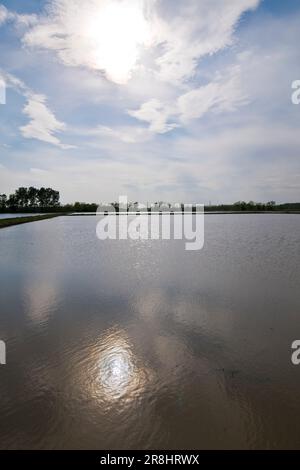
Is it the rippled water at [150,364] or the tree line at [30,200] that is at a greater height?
the tree line at [30,200]

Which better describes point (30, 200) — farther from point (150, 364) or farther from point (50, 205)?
point (150, 364)

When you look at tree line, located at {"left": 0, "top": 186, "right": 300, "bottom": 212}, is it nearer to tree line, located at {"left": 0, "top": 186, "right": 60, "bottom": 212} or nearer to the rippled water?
tree line, located at {"left": 0, "top": 186, "right": 60, "bottom": 212}

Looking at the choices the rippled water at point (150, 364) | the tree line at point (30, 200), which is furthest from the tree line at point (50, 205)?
the rippled water at point (150, 364)

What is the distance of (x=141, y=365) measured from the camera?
2.75 metres

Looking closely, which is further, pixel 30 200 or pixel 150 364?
pixel 30 200

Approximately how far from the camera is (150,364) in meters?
2.77

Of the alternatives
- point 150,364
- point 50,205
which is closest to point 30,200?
point 50,205

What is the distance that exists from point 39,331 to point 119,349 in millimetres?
1270

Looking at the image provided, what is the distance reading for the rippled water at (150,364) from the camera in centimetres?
195

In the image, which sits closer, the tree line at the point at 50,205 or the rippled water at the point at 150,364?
the rippled water at the point at 150,364

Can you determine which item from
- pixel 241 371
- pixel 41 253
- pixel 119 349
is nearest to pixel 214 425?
pixel 241 371

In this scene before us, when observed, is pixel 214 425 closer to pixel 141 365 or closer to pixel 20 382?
pixel 141 365

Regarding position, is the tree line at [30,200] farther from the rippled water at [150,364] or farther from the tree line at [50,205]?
the rippled water at [150,364]

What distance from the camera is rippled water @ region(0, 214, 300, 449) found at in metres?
1.95
